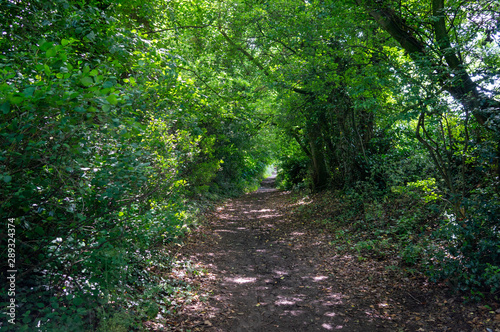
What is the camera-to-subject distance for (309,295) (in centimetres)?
570

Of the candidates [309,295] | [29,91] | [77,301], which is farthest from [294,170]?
[29,91]

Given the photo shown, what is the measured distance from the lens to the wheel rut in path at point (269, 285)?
473cm

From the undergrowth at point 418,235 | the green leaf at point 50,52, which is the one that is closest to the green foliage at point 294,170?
the undergrowth at point 418,235

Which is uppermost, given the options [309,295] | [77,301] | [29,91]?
[29,91]

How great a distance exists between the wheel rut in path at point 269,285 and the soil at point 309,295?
0.02 metres

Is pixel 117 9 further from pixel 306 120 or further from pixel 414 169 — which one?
pixel 306 120

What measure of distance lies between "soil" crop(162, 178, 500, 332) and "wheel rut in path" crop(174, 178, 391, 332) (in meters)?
0.02

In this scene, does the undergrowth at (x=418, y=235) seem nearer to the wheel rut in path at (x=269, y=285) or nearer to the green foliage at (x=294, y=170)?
the wheel rut in path at (x=269, y=285)

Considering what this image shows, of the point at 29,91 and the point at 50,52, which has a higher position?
the point at 50,52

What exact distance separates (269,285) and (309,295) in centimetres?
90

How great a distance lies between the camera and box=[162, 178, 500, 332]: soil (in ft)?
14.9

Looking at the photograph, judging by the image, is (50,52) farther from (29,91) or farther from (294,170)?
(294,170)

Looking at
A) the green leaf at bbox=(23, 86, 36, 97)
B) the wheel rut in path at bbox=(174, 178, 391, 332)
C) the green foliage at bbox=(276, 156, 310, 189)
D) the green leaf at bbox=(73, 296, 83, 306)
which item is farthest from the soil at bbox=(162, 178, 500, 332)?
the green foliage at bbox=(276, 156, 310, 189)

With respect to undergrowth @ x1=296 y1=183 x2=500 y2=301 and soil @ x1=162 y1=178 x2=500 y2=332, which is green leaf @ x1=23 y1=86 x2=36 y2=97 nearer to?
soil @ x1=162 y1=178 x2=500 y2=332
